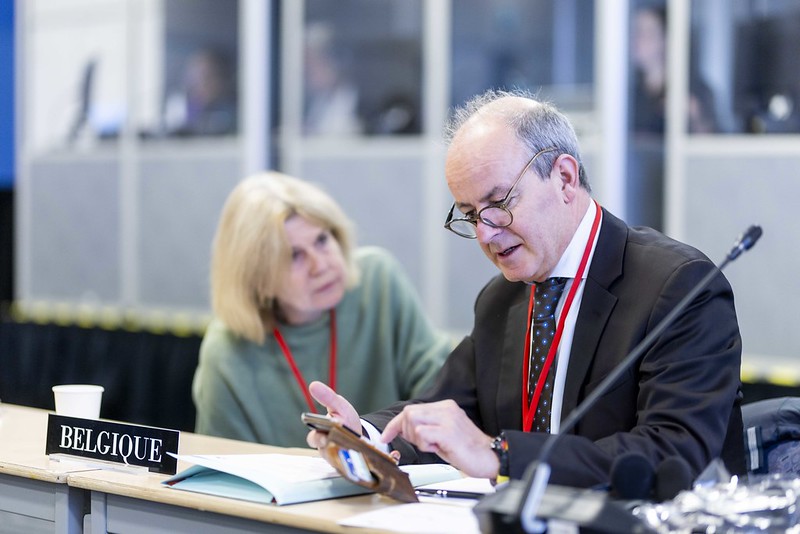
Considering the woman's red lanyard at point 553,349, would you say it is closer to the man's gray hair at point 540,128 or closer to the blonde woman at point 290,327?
the man's gray hair at point 540,128

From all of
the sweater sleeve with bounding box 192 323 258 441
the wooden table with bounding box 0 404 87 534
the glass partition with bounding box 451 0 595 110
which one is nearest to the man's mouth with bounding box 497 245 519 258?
the wooden table with bounding box 0 404 87 534

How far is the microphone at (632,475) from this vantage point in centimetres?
159

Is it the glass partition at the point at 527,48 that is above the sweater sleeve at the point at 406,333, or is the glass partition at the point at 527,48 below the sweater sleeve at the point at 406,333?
above

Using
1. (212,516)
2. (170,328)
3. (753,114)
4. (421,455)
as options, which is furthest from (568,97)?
(212,516)

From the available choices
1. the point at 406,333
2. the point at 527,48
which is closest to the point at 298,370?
the point at 406,333

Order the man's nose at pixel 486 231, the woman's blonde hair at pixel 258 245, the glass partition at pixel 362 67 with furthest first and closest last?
1. the glass partition at pixel 362 67
2. the woman's blonde hair at pixel 258 245
3. the man's nose at pixel 486 231

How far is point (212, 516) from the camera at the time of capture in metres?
1.82

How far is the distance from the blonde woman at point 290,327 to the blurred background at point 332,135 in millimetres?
1293

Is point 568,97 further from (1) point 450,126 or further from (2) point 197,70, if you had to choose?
(1) point 450,126

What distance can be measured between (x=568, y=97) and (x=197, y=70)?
6.78ft

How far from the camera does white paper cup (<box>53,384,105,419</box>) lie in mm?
2322

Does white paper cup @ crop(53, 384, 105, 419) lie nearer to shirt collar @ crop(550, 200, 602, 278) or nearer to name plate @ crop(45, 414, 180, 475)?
name plate @ crop(45, 414, 180, 475)

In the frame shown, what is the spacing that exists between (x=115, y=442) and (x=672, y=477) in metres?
1.05

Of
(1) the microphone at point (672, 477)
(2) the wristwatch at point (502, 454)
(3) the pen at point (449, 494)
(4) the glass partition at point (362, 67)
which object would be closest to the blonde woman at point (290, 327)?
(3) the pen at point (449, 494)
